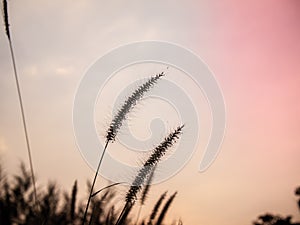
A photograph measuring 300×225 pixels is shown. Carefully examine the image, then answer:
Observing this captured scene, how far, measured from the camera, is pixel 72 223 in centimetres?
361

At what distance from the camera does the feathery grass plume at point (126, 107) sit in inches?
140

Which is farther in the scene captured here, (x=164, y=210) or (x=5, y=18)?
(x=164, y=210)

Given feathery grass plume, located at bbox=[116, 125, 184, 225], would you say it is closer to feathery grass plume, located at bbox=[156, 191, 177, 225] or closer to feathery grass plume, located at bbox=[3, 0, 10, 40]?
feathery grass plume, located at bbox=[156, 191, 177, 225]

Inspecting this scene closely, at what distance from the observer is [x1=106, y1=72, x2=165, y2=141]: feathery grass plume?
11.6 ft

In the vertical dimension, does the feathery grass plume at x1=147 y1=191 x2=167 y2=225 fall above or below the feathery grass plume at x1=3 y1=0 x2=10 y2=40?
below

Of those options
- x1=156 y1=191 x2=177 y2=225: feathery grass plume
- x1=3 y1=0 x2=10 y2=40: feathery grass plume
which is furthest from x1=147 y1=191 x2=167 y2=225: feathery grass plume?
x1=3 y1=0 x2=10 y2=40: feathery grass plume

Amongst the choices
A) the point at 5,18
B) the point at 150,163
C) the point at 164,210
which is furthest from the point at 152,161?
the point at 5,18

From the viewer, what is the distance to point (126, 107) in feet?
12.1

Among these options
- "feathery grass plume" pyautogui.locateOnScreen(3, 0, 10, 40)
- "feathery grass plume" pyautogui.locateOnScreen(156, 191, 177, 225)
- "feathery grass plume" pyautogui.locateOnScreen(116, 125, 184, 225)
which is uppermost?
"feathery grass plume" pyautogui.locateOnScreen(3, 0, 10, 40)

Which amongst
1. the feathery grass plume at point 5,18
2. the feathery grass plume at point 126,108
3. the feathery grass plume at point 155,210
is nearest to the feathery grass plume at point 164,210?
the feathery grass plume at point 155,210

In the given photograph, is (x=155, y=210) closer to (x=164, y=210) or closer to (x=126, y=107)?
(x=164, y=210)

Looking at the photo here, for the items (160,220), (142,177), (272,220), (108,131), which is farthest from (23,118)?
(272,220)

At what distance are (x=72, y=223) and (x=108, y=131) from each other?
46.4 inches

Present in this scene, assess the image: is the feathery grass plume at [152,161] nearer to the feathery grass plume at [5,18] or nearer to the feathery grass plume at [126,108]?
the feathery grass plume at [126,108]
